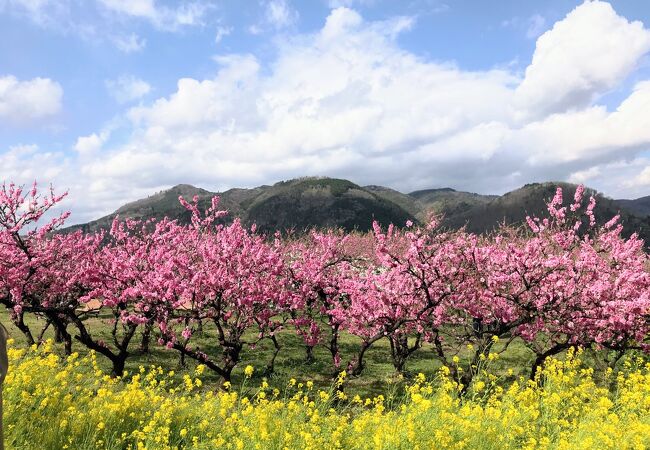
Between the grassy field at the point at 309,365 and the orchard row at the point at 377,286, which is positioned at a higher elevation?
the orchard row at the point at 377,286

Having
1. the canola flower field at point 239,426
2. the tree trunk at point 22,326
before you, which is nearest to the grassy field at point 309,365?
the tree trunk at point 22,326

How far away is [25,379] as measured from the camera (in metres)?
8.13

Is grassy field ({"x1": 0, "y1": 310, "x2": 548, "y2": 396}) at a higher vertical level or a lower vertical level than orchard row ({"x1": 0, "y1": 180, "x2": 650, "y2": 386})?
lower

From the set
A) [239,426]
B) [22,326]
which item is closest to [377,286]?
[239,426]

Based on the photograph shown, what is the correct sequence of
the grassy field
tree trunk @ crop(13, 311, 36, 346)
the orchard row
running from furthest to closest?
tree trunk @ crop(13, 311, 36, 346)
the grassy field
the orchard row

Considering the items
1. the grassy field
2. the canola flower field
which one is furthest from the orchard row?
the canola flower field

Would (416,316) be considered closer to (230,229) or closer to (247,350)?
(230,229)

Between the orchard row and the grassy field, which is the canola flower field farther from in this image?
the grassy field

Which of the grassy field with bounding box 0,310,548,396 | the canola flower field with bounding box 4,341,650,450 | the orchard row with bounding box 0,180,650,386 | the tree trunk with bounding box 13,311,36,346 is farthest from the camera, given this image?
the tree trunk with bounding box 13,311,36,346

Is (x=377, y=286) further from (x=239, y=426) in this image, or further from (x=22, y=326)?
(x=22, y=326)

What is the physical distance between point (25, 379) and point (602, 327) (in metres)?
17.4

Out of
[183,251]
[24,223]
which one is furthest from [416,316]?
[24,223]

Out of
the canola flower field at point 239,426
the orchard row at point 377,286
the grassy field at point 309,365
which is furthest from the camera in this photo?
the grassy field at point 309,365

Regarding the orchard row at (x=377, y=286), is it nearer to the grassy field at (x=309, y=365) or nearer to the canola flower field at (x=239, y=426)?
the grassy field at (x=309, y=365)
